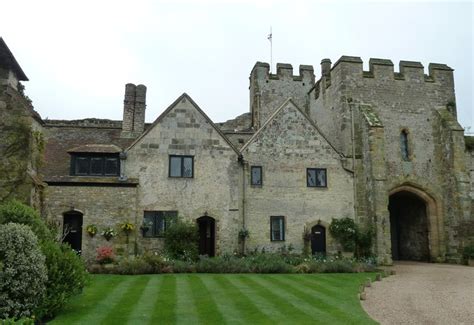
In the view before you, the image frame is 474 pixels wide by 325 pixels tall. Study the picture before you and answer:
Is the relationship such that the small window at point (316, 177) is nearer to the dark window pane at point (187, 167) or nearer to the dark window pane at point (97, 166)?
the dark window pane at point (187, 167)

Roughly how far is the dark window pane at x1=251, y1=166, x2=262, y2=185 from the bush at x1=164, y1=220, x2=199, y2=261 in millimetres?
4212

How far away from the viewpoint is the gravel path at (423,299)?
10.4m

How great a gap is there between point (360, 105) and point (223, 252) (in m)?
11.5

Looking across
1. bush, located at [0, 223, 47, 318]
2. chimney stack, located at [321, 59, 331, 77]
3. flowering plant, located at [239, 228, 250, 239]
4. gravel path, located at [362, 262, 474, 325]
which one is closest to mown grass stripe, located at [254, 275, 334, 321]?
gravel path, located at [362, 262, 474, 325]

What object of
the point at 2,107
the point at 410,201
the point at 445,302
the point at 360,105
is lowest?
the point at 445,302

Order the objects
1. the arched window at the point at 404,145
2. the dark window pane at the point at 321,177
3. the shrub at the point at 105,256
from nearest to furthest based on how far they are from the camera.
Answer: the shrub at the point at 105,256 → the dark window pane at the point at 321,177 → the arched window at the point at 404,145

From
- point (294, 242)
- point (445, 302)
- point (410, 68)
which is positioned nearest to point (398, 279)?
point (445, 302)

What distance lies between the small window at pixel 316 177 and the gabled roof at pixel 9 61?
47.1 feet

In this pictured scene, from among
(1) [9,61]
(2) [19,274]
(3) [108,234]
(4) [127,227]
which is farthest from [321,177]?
(2) [19,274]

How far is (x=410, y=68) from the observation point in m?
26.8

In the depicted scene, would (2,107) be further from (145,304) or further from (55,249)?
(145,304)

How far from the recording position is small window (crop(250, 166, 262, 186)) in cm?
2313

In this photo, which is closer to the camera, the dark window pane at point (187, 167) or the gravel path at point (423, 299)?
the gravel path at point (423, 299)

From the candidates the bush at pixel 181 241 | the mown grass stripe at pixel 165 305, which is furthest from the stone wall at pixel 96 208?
the mown grass stripe at pixel 165 305
